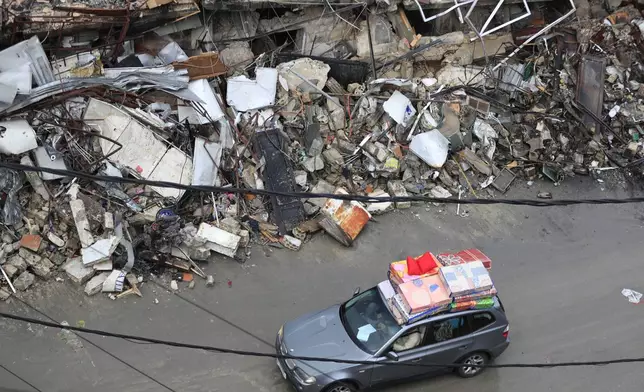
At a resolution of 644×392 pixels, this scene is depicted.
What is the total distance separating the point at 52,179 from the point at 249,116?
13.0 ft

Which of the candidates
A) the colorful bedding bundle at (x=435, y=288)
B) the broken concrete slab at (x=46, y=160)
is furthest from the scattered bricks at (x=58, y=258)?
the colorful bedding bundle at (x=435, y=288)

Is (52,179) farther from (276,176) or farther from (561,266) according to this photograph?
(561,266)

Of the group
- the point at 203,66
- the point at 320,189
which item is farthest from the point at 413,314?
the point at 203,66

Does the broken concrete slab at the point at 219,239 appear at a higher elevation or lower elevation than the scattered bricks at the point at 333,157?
lower

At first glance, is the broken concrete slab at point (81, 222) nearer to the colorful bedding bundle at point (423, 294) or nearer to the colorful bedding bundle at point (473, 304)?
the colorful bedding bundle at point (423, 294)

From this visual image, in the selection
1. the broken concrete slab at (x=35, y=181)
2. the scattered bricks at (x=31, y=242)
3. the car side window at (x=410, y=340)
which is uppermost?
the broken concrete slab at (x=35, y=181)

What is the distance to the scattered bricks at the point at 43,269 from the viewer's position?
36.9 ft

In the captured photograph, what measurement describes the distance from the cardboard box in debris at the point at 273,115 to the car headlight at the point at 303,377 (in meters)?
3.26

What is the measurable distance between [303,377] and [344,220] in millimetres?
3941

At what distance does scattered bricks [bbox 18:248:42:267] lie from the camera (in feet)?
36.9

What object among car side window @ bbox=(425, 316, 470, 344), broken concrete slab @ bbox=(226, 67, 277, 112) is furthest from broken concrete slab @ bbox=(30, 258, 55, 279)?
car side window @ bbox=(425, 316, 470, 344)

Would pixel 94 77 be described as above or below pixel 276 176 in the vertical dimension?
above

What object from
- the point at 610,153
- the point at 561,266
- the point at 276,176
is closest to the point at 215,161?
the point at 276,176

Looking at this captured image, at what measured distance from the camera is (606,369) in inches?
421
